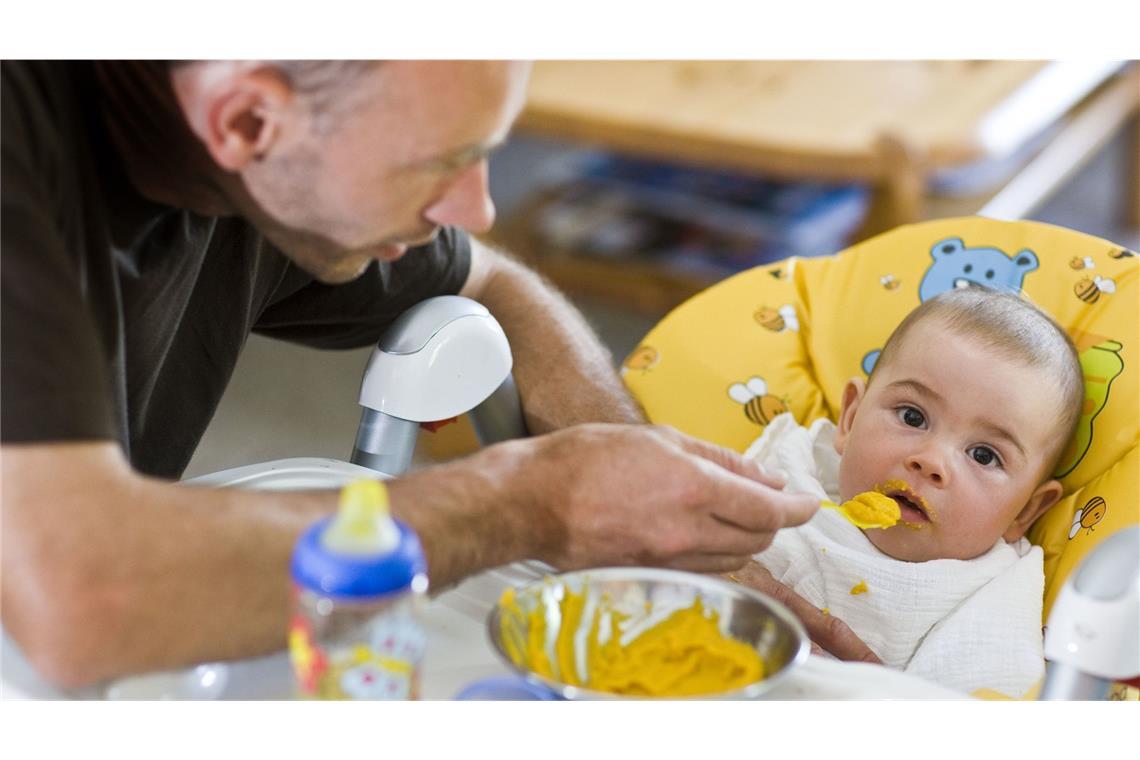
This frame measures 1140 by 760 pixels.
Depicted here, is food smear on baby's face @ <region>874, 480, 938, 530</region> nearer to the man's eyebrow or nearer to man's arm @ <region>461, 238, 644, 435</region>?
man's arm @ <region>461, 238, 644, 435</region>

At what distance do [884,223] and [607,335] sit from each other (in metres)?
0.69

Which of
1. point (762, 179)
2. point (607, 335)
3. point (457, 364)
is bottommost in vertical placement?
point (607, 335)

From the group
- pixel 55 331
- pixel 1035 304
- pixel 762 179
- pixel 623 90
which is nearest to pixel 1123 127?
pixel 762 179

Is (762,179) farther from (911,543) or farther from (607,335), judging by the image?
(911,543)

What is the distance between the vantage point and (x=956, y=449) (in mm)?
1371

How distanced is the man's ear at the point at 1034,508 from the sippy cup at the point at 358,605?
79 centimetres

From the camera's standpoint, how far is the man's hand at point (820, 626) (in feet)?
4.17

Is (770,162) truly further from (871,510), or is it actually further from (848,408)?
(871,510)

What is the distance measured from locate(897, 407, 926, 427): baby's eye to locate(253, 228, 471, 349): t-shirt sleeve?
0.50m

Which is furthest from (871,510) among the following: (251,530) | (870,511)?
(251,530)

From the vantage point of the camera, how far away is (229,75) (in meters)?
1.02

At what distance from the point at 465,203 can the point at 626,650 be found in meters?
0.38

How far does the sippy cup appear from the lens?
74cm

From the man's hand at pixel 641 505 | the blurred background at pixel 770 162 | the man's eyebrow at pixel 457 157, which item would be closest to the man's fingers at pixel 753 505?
the man's hand at pixel 641 505
